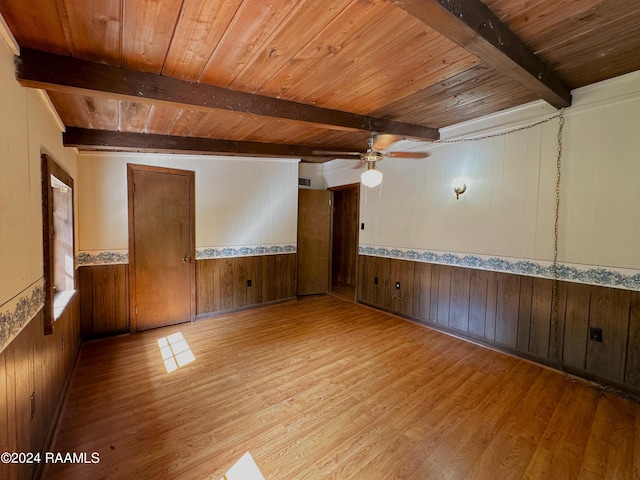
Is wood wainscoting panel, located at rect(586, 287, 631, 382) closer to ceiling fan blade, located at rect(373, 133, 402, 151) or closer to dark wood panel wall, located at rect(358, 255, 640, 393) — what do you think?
dark wood panel wall, located at rect(358, 255, 640, 393)

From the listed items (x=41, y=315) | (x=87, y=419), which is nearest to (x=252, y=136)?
(x=41, y=315)

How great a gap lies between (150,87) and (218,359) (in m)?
2.39

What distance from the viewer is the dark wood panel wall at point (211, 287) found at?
321cm

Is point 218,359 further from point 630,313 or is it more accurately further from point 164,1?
point 630,313

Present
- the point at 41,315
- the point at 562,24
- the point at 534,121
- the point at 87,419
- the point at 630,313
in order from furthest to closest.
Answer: the point at 534,121 < the point at 630,313 < the point at 87,419 < the point at 41,315 < the point at 562,24

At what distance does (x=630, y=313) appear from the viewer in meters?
2.25

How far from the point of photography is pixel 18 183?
1358 millimetres

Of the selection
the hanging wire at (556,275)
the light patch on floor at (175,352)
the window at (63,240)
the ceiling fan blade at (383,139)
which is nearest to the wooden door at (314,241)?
the ceiling fan blade at (383,139)

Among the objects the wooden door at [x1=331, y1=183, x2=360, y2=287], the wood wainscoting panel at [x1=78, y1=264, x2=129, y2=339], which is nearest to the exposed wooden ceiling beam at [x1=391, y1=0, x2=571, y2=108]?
the wood wainscoting panel at [x1=78, y1=264, x2=129, y2=339]

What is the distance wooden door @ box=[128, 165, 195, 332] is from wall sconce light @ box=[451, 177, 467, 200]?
338cm

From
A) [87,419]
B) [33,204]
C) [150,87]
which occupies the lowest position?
[87,419]

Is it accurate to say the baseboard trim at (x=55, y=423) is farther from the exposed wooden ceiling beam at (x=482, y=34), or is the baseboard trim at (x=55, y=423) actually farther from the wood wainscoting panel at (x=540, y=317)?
the wood wainscoting panel at (x=540, y=317)

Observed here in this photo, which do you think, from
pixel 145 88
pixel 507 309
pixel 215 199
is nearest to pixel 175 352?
pixel 215 199

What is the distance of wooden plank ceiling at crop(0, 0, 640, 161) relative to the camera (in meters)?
1.29
